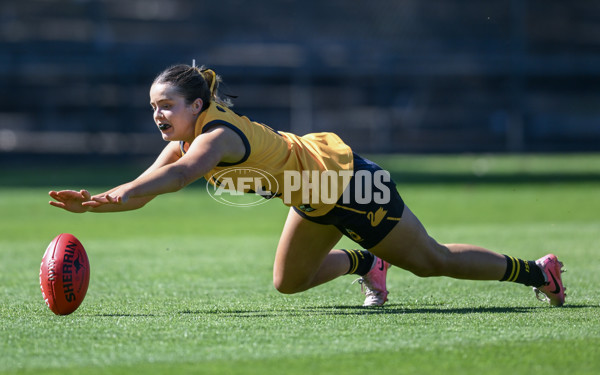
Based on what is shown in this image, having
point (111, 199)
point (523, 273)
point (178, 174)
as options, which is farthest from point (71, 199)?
point (523, 273)

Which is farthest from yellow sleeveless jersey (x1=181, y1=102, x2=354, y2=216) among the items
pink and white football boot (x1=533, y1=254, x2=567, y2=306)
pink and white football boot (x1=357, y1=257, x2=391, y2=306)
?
pink and white football boot (x1=533, y1=254, x2=567, y2=306)

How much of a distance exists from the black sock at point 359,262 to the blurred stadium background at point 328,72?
2829 centimetres

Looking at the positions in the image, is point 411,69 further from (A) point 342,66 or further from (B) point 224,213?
(B) point 224,213

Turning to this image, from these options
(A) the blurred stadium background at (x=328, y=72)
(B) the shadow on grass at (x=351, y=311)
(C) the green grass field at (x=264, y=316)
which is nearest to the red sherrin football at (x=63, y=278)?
(C) the green grass field at (x=264, y=316)

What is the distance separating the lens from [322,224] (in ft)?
16.8

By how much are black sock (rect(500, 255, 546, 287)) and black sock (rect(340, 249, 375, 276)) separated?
969 millimetres

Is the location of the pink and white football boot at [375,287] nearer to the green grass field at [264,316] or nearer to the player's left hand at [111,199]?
the green grass field at [264,316]

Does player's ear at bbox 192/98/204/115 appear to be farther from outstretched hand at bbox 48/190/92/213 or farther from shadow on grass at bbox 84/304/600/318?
shadow on grass at bbox 84/304/600/318

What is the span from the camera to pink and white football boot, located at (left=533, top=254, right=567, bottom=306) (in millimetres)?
5414

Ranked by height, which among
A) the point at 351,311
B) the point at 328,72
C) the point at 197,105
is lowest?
the point at 351,311

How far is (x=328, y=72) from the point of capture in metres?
35.2

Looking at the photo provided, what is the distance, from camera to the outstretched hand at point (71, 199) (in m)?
4.34

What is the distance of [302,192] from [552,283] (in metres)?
1.89

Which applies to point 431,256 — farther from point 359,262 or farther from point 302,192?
point 302,192
